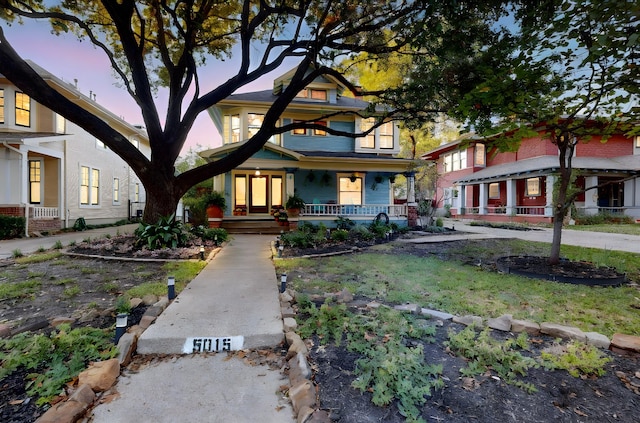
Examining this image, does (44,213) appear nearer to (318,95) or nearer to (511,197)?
(318,95)

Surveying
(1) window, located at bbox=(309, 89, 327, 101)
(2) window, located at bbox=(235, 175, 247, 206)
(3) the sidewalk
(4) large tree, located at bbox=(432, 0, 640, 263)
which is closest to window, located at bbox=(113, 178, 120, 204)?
(2) window, located at bbox=(235, 175, 247, 206)

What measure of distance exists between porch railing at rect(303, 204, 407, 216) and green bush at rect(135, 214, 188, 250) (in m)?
6.23

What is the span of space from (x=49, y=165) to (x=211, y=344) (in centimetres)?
1546

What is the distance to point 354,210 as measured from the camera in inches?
577

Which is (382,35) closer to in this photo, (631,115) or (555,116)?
(555,116)

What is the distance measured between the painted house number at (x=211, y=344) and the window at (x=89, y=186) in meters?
16.1

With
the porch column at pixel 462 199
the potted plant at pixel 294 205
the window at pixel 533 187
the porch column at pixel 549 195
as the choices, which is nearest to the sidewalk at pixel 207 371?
the potted plant at pixel 294 205

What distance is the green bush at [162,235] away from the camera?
303 inches

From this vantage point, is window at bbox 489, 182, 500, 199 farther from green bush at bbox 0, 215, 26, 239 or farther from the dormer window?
green bush at bbox 0, 215, 26, 239

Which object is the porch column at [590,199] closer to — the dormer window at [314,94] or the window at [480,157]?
the window at [480,157]

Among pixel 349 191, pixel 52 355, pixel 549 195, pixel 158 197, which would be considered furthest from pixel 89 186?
pixel 549 195

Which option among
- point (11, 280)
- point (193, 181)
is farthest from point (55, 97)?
point (11, 280)

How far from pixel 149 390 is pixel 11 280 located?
Answer: 16.6 feet

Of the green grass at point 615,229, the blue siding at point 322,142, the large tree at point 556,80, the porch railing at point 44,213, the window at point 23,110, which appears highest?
the window at point 23,110
